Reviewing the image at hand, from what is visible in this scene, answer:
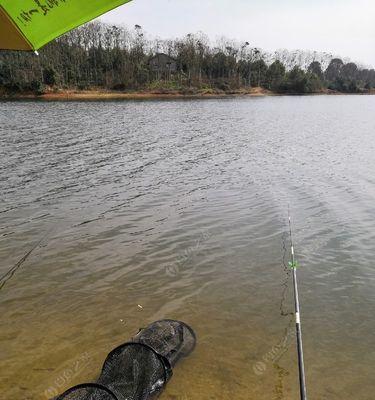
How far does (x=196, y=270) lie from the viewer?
9.28 metres

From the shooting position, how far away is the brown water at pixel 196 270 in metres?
6.01

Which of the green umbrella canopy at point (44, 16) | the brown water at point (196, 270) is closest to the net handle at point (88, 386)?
the brown water at point (196, 270)

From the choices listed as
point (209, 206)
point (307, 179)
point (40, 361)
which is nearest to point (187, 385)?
point (40, 361)

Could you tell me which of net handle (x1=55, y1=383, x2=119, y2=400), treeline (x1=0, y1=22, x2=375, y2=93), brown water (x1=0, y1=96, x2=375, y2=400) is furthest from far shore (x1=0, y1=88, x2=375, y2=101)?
net handle (x1=55, y1=383, x2=119, y2=400)

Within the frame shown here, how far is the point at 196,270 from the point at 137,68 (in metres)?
116

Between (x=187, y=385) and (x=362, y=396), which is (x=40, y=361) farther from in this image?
(x=362, y=396)

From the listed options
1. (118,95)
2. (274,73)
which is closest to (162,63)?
(118,95)

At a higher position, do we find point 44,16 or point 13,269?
point 44,16

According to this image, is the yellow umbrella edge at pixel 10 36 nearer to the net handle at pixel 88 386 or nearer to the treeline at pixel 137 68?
the net handle at pixel 88 386

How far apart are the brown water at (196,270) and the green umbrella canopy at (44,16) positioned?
4.88m

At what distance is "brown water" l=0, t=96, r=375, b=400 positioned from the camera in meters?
6.01

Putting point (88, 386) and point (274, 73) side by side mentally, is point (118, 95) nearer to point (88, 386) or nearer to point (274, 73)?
point (274, 73)

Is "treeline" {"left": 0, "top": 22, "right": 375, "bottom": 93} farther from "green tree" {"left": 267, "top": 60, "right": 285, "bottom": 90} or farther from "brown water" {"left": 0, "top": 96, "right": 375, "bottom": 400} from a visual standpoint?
"brown water" {"left": 0, "top": 96, "right": 375, "bottom": 400}

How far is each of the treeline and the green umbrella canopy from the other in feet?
326
